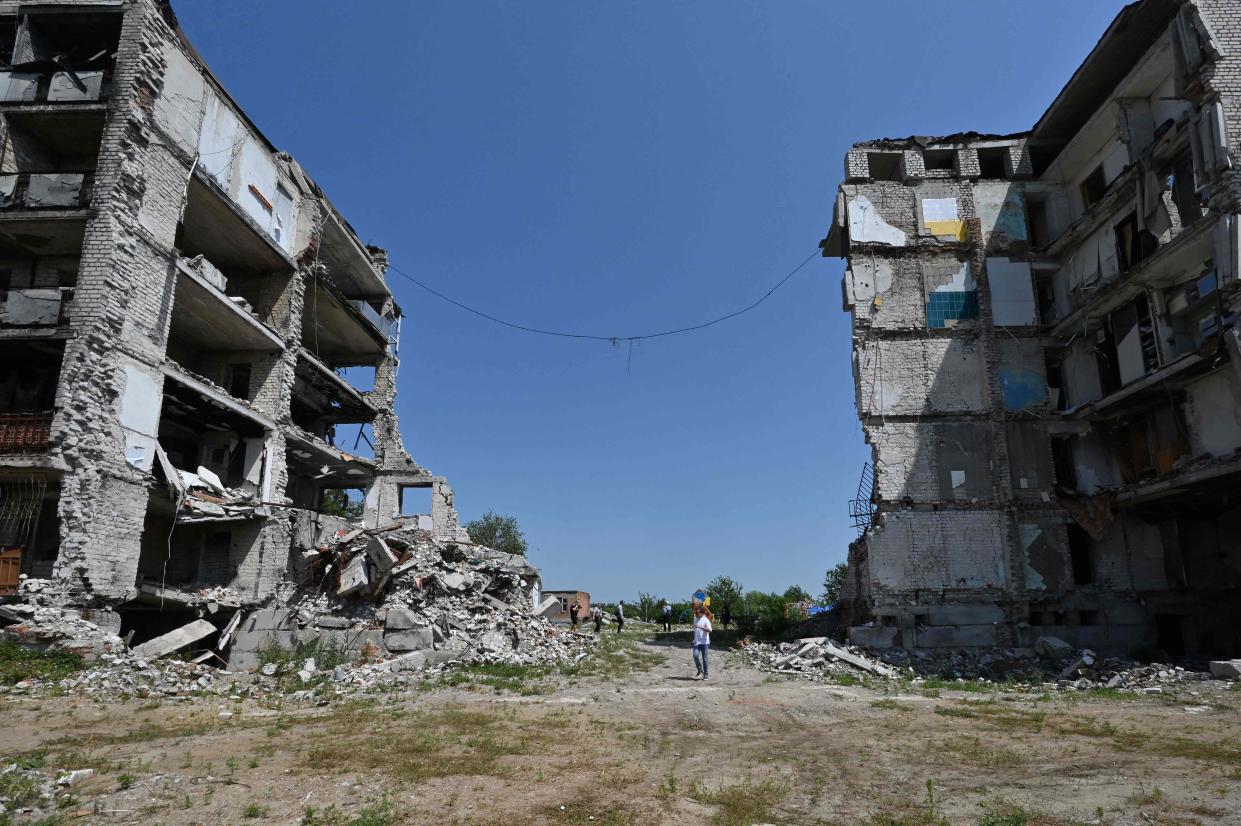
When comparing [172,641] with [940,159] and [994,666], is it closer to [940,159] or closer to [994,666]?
[994,666]

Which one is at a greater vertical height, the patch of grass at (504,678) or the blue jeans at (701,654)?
the blue jeans at (701,654)

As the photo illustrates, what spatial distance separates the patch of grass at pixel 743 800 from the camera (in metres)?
5.45

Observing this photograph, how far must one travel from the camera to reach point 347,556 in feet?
63.1

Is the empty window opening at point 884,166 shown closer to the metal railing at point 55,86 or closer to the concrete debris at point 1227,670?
the concrete debris at point 1227,670

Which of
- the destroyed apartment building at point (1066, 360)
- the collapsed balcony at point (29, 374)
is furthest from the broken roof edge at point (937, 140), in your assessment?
the collapsed balcony at point (29, 374)

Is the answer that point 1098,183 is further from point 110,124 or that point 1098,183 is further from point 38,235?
point 38,235

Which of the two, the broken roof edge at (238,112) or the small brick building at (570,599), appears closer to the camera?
the broken roof edge at (238,112)

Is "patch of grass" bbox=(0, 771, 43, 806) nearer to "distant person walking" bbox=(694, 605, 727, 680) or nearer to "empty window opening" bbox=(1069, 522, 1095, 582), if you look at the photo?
"distant person walking" bbox=(694, 605, 727, 680)

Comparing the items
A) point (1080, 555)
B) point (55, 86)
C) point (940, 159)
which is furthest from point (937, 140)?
point (55, 86)

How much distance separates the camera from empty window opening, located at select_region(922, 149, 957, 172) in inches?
987

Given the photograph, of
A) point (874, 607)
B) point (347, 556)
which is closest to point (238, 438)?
point (347, 556)

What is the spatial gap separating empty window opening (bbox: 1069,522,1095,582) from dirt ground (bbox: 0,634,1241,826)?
9695mm

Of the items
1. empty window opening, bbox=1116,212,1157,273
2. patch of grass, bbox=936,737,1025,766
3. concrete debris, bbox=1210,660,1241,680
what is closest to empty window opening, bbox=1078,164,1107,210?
empty window opening, bbox=1116,212,1157,273

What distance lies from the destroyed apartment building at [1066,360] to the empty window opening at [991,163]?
0.07m
